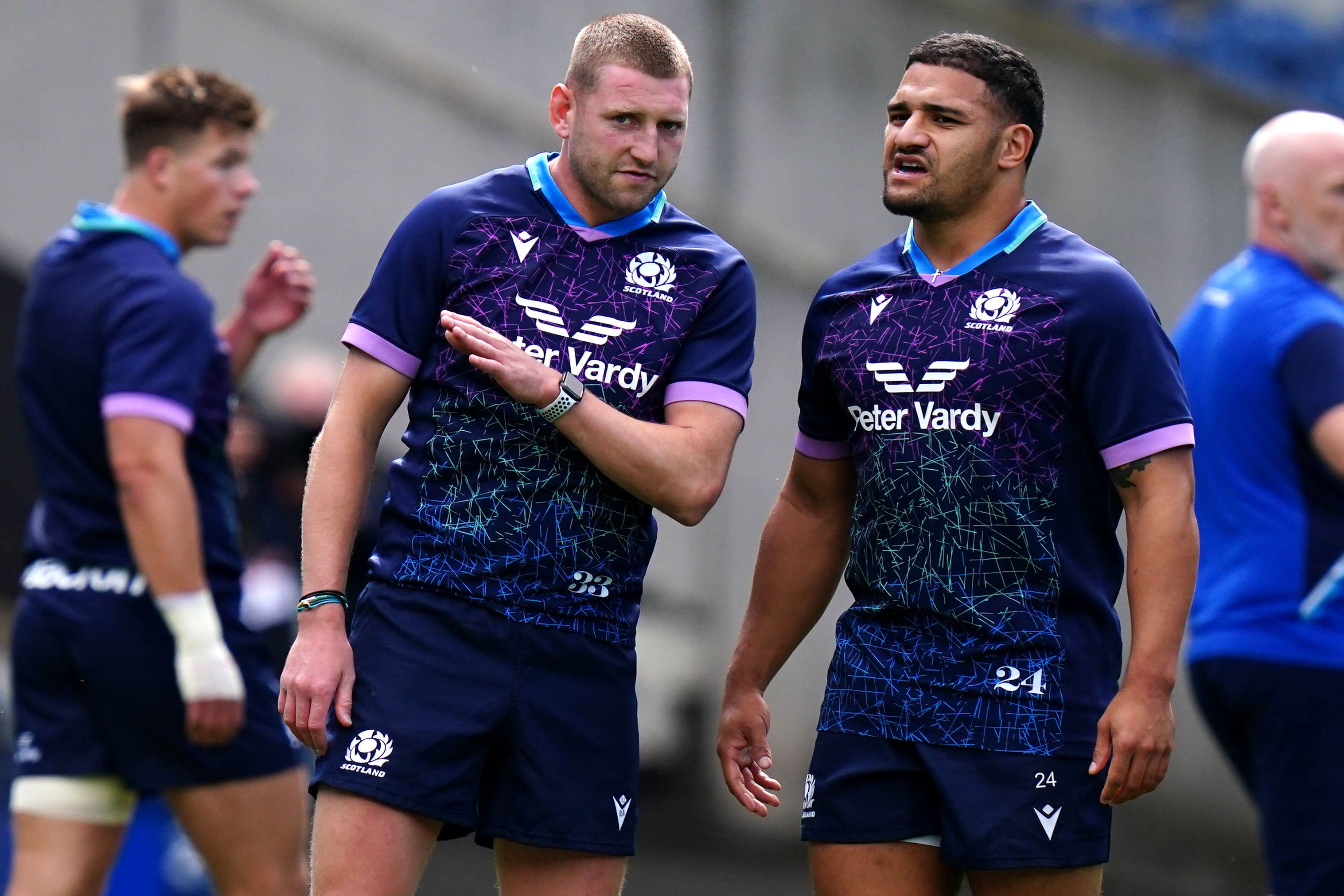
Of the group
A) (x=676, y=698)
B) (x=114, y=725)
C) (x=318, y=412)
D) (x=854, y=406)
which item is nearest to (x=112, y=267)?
(x=114, y=725)

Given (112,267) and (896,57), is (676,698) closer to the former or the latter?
(896,57)

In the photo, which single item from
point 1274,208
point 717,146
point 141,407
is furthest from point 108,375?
point 717,146

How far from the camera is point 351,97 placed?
879 centimetres

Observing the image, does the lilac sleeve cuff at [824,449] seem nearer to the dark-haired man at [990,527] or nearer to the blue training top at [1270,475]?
the dark-haired man at [990,527]

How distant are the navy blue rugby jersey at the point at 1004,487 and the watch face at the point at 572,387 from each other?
0.56m

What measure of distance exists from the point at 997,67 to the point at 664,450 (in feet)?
3.23

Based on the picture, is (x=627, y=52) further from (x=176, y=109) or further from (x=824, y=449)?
(x=176, y=109)

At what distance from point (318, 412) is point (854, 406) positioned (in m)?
4.12

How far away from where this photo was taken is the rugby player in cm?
304

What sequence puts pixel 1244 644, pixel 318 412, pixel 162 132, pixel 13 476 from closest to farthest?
pixel 1244 644 → pixel 162 132 → pixel 318 412 → pixel 13 476

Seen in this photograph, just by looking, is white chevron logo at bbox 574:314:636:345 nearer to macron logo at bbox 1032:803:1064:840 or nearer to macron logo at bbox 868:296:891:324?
macron logo at bbox 868:296:891:324

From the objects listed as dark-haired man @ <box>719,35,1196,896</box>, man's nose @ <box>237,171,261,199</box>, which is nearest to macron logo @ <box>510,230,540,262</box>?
dark-haired man @ <box>719,35,1196,896</box>

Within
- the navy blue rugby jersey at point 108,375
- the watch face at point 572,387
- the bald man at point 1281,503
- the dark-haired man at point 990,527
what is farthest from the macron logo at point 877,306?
the navy blue rugby jersey at point 108,375

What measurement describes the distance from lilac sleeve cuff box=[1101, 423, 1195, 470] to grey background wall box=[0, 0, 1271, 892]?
5.89m
